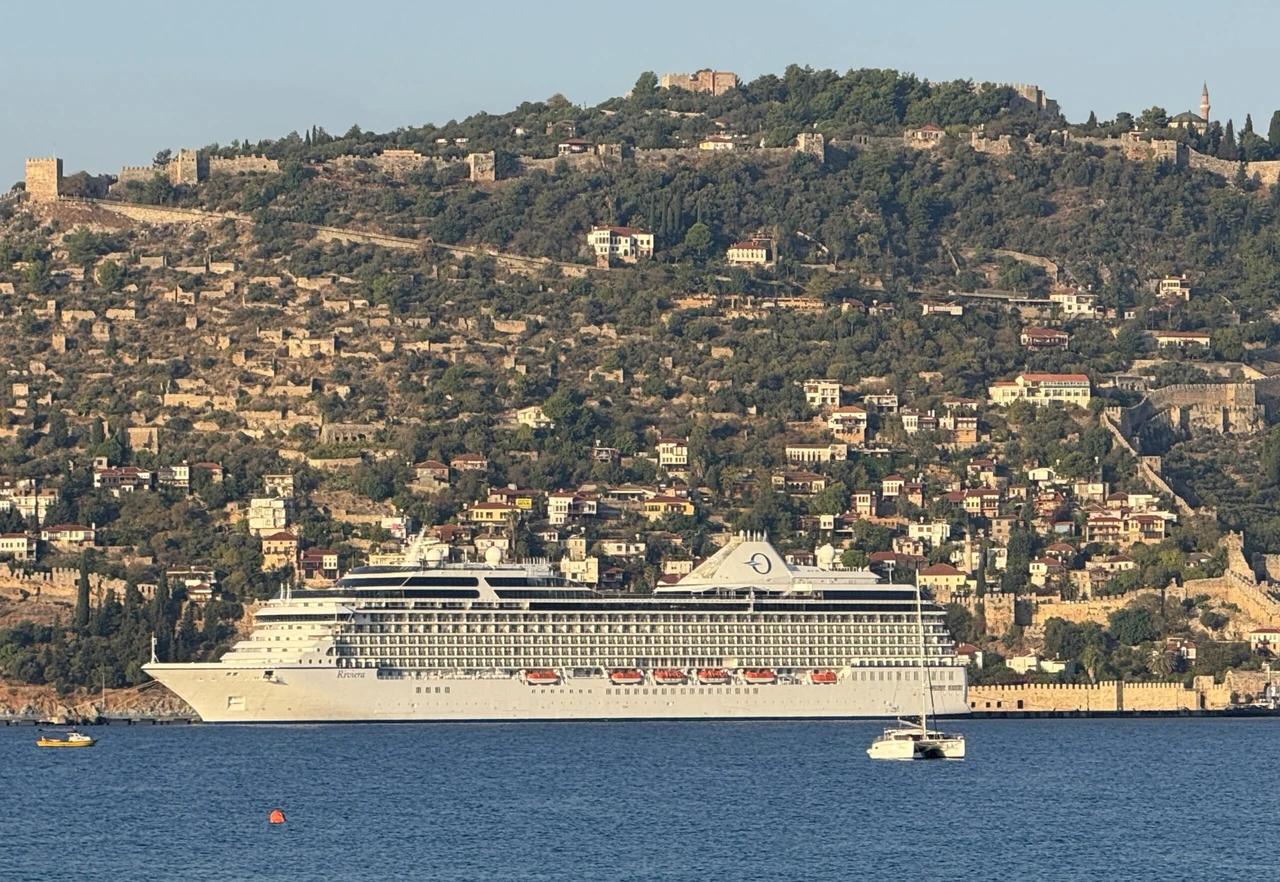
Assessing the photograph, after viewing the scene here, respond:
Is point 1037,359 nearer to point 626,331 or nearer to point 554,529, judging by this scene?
point 626,331

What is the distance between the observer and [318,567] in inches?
3691

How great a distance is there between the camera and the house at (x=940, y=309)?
4614 inches

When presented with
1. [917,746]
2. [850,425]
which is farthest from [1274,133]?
[917,746]

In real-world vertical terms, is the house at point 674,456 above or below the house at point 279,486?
above

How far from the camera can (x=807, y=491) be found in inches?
4011

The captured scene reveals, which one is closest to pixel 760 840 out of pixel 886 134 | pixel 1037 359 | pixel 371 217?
pixel 1037 359

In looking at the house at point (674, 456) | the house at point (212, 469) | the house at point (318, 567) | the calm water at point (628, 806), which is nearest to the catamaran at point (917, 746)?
the calm water at point (628, 806)

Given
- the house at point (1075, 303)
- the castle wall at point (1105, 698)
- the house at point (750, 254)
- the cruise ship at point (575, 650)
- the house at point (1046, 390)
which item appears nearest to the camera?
the cruise ship at point (575, 650)

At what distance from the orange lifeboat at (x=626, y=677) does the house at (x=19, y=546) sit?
19.0m

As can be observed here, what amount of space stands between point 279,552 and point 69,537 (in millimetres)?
6420

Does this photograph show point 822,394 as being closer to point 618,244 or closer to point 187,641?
point 618,244

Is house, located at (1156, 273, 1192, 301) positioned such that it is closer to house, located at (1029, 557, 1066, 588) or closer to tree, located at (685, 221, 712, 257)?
tree, located at (685, 221, 712, 257)

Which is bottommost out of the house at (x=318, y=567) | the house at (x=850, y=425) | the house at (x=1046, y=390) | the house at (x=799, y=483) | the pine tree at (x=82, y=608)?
the pine tree at (x=82, y=608)

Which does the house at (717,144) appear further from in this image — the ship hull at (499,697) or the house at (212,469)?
the ship hull at (499,697)
